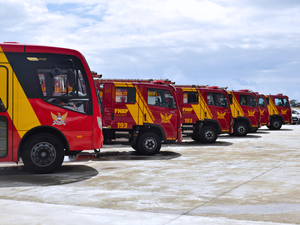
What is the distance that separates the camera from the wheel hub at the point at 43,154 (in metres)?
8.68

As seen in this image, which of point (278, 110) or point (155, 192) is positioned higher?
point (278, 110)

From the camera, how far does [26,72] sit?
28.4 feet

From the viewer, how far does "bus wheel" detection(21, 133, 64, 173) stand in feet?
28.3

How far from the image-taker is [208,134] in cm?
1714

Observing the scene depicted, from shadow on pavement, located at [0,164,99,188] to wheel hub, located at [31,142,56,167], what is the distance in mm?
297

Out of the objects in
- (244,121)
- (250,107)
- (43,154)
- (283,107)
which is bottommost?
(43,154)

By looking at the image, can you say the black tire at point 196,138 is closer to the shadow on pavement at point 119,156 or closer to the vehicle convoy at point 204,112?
the vehicle convoy at point 204,112

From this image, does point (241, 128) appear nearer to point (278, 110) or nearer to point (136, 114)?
point (278, 110)

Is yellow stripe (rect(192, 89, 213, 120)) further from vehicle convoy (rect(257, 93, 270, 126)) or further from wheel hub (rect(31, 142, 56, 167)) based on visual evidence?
wheel hub (rect(31, 142, 56, 167))

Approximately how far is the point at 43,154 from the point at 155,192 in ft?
10.3

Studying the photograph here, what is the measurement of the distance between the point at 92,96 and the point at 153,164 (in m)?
2.80

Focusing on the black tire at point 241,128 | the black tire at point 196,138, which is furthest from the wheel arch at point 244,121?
the black tire at point 196,138

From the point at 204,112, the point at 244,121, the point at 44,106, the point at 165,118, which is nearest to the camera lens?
the point at 44,106

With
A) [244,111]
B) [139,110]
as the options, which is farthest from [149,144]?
[244,111]
